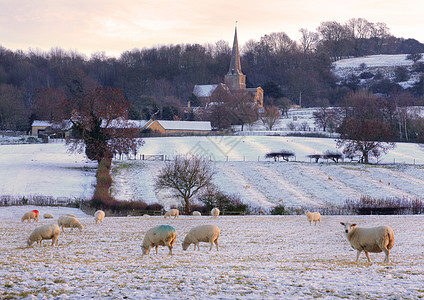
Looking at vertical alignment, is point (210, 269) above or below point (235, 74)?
below

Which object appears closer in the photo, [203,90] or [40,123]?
[40,123]

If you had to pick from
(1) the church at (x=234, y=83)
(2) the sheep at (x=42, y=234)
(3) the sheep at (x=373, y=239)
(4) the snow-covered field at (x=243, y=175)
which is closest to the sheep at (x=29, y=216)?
(2) the sheep at (x=42, y=234)

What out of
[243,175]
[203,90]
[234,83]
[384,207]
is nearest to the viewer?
[384,207]

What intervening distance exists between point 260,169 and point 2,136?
2314 inches

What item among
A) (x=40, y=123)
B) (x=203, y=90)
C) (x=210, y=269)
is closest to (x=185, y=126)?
(x=40, y=123)

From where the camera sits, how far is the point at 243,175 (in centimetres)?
6525

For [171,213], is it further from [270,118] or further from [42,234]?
[270,118]

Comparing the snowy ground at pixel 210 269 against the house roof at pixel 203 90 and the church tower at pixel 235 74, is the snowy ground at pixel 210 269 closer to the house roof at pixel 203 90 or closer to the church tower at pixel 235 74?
the house roof at pixel 203 90

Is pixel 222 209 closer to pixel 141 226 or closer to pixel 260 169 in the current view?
pixel 141 226

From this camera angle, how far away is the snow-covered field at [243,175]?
53844 millimetres

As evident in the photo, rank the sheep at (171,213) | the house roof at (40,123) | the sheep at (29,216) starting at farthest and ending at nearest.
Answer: the house roof at (40,123) → the sheep at (171,213) → the sheep at (29,216)

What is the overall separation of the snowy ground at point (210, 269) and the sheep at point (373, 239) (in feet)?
1.76

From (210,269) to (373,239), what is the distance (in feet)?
19.8

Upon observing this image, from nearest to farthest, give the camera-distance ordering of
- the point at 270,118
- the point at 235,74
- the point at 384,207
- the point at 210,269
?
the point at 210,269
the point at 384,207
the point at 270,118
the point at 235,74
